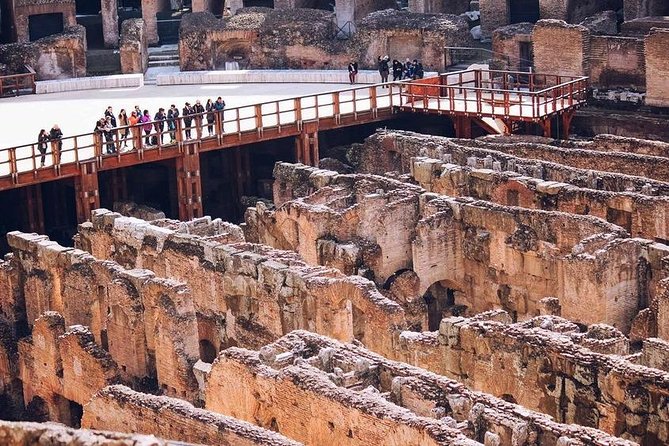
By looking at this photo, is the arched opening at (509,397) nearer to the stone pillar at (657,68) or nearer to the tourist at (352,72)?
the stone pillar at (657,68)

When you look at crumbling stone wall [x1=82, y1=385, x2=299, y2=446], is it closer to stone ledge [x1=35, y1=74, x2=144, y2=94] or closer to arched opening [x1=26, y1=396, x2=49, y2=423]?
arched opening [x1=26, y1=396, x2=49, y2=423]

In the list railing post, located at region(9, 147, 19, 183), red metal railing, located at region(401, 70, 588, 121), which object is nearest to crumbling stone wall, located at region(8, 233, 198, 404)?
railing post, located at region(9, 147, 19, 183)

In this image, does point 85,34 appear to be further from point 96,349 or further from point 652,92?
point 96,349

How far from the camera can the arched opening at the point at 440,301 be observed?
1652 inches

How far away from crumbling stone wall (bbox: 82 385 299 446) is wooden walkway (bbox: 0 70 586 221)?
1624 centimetres

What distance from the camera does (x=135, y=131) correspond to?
47469 millimetres

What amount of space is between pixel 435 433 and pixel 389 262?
633 inches

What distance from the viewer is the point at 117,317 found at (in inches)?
1448

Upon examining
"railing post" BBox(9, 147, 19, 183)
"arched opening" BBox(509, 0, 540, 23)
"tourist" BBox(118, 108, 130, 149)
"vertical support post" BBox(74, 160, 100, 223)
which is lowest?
"vertical support post" BBox(74, 160, 100, 223)

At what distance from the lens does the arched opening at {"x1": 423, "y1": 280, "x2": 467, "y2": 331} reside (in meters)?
42.0

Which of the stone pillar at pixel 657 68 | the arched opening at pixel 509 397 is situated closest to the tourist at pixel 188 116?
the stone pillar at pixel 657 68

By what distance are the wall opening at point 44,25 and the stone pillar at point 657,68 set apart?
22096 mm

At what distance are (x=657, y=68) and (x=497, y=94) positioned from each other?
198 inches

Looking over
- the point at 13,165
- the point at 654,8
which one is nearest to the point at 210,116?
the point at 13,165
